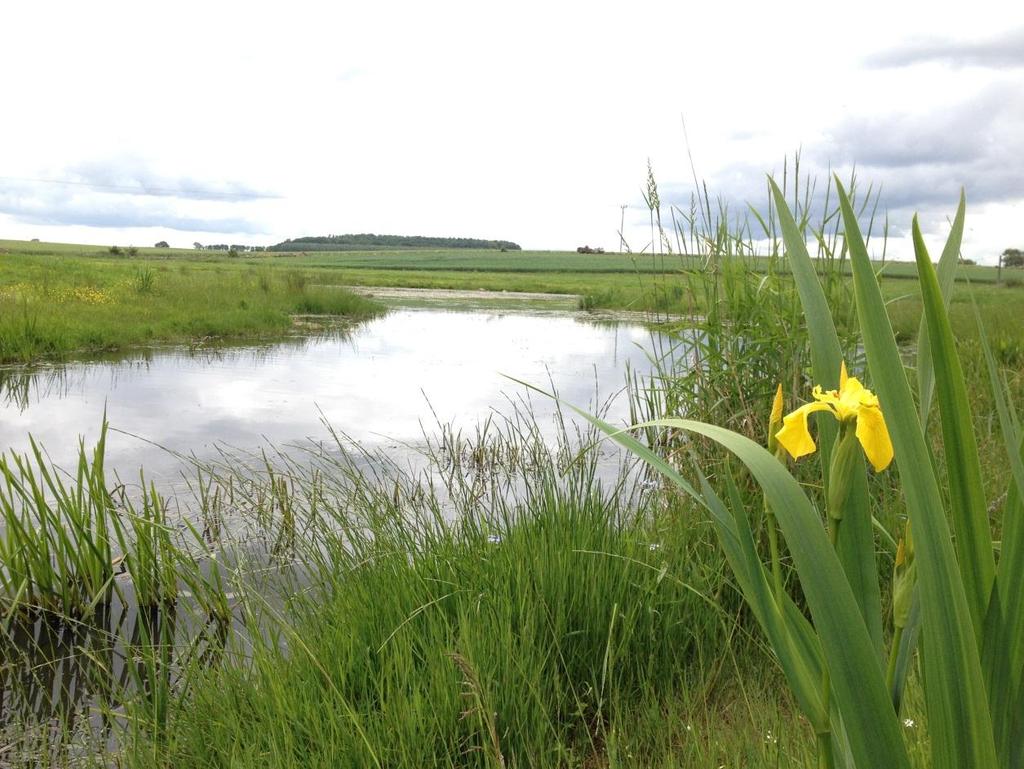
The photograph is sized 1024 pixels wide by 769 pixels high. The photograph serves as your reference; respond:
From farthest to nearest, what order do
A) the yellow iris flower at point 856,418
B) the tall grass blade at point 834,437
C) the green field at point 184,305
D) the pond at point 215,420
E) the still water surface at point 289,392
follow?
1. the still water surface at point 289,392
2. the green field at point 184,305
3. the pond at point 215,420
4. the tall grass blade at point 834,437
5. the yellow iris flower at point 856,418

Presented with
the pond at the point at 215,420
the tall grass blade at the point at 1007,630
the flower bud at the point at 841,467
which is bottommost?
the pond at the point at 215,420

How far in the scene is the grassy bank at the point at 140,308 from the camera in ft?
31.9

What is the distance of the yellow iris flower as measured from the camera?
30.3 inches

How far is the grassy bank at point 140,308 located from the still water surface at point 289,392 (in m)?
0.75

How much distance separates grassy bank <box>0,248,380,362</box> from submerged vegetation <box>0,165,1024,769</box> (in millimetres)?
6955

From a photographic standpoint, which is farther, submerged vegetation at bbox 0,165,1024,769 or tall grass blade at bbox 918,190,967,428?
tall grass blade at bbox 918,190,967,428

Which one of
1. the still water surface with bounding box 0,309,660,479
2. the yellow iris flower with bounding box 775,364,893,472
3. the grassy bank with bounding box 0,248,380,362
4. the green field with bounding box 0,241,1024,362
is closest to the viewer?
the yellow iris flower with bounding box 775,364,893,472

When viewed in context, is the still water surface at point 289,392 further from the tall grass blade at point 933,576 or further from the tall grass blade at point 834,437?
the tall grass blade at point 933,576

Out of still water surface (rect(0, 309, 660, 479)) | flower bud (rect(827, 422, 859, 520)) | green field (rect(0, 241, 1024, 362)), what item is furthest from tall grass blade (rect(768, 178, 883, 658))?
still water surface (rect(0, 309, 660, 479))

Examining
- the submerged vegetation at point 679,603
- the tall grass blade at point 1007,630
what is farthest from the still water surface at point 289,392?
the tall grass blade at point 1007,630

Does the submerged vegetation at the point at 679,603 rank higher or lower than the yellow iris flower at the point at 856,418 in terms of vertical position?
lower

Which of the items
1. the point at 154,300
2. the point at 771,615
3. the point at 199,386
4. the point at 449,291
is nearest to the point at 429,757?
the point at 771,615

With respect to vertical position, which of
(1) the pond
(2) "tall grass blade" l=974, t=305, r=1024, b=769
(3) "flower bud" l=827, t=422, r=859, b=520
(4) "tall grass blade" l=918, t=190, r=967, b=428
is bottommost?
(1) the pond

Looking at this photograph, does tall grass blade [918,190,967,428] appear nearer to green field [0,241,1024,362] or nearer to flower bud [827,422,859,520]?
flower bud [827,422,859,520]
